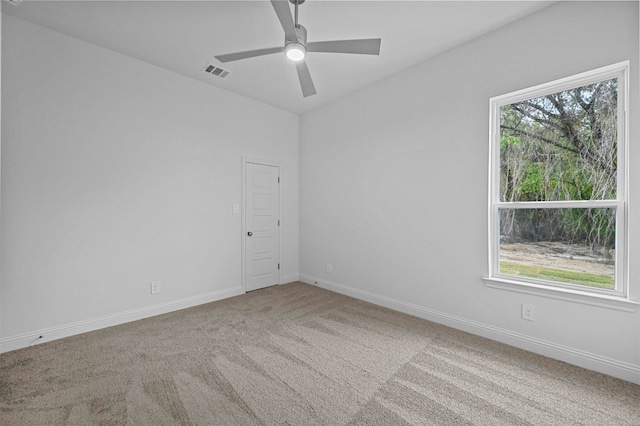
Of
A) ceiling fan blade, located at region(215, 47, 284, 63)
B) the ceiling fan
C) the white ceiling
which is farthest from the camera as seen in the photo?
the white ceiling

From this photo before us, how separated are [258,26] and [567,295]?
344cm

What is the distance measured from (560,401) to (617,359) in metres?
0.67

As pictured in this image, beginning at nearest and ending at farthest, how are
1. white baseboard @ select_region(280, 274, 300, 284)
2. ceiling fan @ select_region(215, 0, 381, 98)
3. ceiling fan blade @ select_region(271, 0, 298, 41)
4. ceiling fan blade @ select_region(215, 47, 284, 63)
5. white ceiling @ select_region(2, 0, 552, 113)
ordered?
ceiling fan blade @ select_region(271, 0, 298, 41) → ceiling fan @ select_region(215, 0, 381, 98) → ceiling fan blade @ select_region(215, 47, 284, 63) → white ceiling @ select_region(2, 0, 552, 113) → white baseboard @ select_region(280, 274, 300, 284)

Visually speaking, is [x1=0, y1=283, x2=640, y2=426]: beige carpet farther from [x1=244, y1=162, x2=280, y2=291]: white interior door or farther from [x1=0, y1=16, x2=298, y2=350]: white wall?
[x1=244, y1=162, x2=280, y2=291]: white interior door

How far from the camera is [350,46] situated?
1.92m

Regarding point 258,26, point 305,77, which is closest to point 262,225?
point 305,77

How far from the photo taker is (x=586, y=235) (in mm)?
2135

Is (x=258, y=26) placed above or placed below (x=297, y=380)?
above

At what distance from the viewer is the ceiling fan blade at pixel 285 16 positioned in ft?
5.15

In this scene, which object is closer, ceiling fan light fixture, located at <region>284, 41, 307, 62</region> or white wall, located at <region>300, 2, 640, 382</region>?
ceiling fan light fixture, located at <region>284, 41, 307, 62</region>

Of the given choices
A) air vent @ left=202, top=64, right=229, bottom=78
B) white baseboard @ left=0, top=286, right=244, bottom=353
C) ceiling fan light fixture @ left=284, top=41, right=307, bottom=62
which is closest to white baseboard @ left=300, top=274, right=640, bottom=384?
white baseboard @ left=0, top=286, right=244, bottom=353

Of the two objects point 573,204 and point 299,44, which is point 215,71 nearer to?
point 299,44

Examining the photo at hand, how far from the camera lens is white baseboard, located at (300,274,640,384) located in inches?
76.0

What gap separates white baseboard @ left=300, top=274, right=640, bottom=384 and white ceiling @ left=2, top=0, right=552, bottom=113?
2769 millimetres
